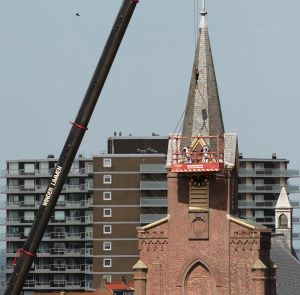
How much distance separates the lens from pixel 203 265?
99.1m

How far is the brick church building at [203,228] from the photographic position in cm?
9744

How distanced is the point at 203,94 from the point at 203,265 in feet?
33.6

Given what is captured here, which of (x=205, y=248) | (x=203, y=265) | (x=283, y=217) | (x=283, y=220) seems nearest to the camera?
(x=205, y=248)

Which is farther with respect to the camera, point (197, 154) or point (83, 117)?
point (197, 154)

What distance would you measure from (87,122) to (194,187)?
116ft

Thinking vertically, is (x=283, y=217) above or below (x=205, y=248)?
above

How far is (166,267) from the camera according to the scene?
9925 centimetres

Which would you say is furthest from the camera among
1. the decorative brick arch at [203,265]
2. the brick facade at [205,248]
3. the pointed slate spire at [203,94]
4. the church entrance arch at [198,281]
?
the pointed slate spire at [203,94]

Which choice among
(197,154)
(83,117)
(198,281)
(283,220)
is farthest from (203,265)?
(283,220)

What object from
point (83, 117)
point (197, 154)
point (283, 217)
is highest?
point (197, 154)

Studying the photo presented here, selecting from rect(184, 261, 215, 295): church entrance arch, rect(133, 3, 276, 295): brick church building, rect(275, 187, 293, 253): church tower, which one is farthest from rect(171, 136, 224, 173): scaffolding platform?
rect(275, 187, 293, 253): church tower

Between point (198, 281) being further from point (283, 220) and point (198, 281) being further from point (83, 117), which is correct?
point (283, 220)

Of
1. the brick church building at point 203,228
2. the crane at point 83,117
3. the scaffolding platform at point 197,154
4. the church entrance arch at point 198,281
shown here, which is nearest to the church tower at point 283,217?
the church entrance arch at point 198,281

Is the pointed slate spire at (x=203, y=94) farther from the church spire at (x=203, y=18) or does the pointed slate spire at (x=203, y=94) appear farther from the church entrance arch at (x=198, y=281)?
the church entrance arch at (x=198, y=281)
